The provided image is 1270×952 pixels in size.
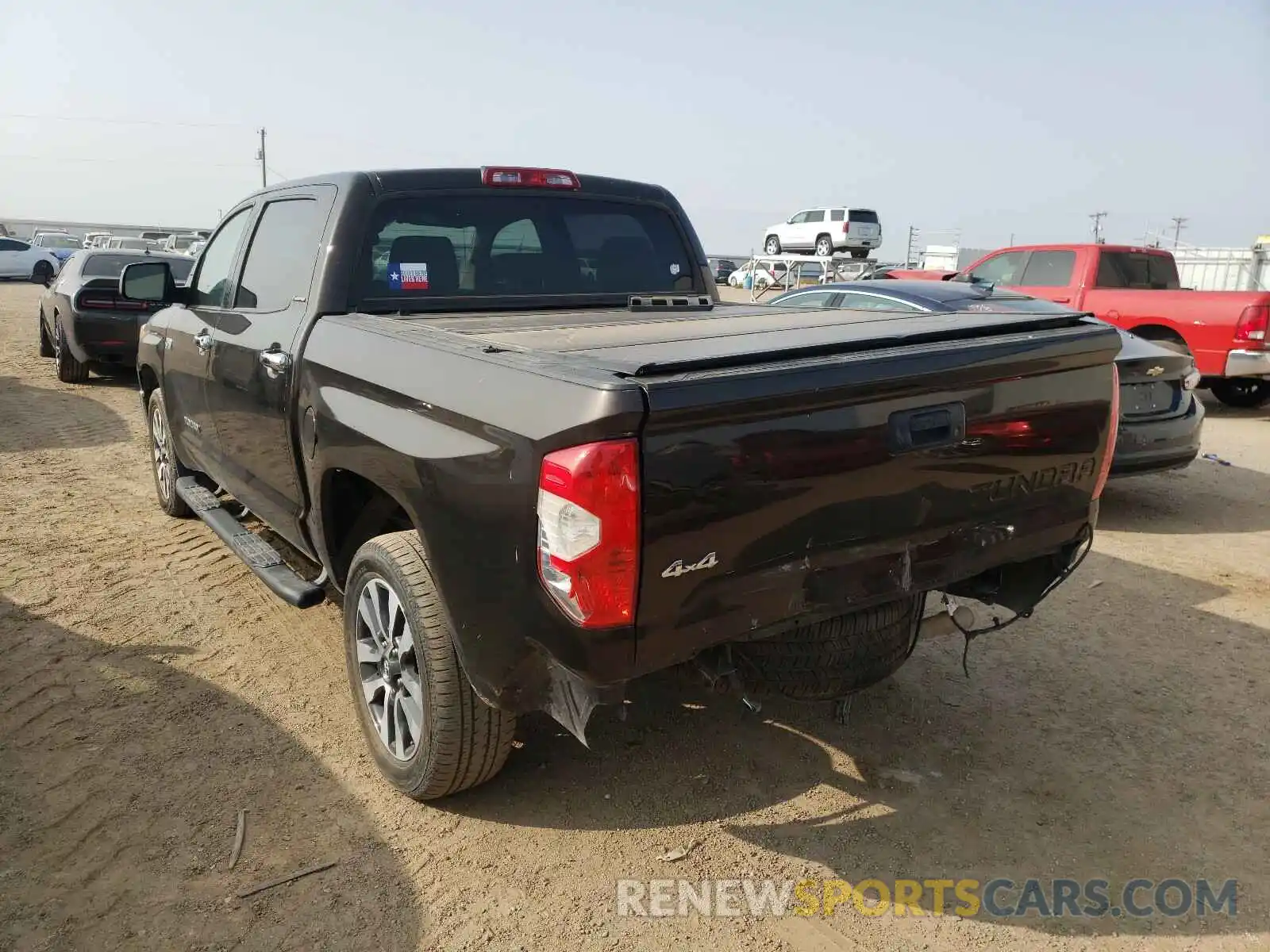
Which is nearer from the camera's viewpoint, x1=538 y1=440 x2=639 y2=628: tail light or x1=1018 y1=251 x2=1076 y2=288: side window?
x1=538 y1=440 x2=639 y2=628: tail light

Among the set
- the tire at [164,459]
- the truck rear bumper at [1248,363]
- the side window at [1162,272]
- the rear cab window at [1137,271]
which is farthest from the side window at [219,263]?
the side window at [1162,272]

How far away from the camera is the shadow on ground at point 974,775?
8.99ft

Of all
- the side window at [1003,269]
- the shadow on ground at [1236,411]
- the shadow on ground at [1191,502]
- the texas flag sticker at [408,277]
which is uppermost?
the side window at [1003,269]

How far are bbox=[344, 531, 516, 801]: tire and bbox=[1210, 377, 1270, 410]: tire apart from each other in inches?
457

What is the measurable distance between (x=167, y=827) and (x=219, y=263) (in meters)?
2.89

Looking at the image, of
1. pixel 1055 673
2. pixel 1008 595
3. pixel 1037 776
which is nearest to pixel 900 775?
pixel 1037 776

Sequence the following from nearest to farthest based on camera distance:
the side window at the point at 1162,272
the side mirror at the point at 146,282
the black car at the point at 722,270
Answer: the side mirror at the point at 146,282, the side window at the point at 1162,272, the black car at the point at 722,270

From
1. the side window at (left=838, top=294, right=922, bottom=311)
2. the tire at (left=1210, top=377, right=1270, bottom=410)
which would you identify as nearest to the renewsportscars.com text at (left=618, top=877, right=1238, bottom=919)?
the side window at (left=838, top=294, right=922, bottom=311)

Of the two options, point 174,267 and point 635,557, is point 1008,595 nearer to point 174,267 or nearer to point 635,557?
point 635,557

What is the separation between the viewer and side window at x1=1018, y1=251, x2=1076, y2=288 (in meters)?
11.2

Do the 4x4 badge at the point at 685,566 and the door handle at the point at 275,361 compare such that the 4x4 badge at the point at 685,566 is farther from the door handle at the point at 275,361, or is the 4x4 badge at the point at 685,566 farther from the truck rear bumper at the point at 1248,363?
the truck rear bumper at the point at 1248,363

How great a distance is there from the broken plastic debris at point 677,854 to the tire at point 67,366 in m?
10.6

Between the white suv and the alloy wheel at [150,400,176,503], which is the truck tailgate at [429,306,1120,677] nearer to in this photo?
the alloy wheel at [150,400,176,503]

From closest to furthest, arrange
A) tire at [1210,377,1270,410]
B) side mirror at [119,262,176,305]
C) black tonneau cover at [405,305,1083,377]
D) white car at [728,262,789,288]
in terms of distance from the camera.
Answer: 1. black tonneau cover at [405,305,1083,377]
2. side mirror at [119,262,176,305]
3. tire at [1210,377,1270,410]
4. white car at [728,262,789,288]
